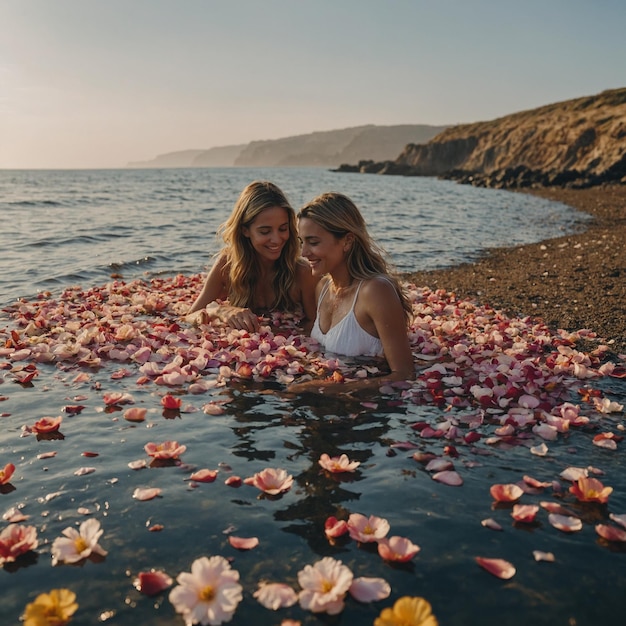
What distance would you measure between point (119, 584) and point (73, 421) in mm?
2686

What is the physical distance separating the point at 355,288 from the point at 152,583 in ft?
14.5

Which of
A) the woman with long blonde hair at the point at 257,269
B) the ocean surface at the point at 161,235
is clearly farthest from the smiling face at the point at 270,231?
the ocean surface at the point at 161,235

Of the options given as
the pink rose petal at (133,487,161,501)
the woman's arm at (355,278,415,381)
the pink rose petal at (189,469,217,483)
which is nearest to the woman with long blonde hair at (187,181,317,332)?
the woman's arm at (355,278,415,381)

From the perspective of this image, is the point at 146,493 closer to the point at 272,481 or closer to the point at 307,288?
the point at 272,481

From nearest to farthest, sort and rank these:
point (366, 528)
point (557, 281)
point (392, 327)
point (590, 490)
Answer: point (366, 528) < point (590, 490) < point (392, 327) < point (557, 281)

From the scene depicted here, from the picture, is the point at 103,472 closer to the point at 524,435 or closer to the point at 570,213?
the point at 524,435

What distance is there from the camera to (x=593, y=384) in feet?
22.0

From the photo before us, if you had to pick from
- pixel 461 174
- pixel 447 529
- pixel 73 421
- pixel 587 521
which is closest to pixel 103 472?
pixel 73 421

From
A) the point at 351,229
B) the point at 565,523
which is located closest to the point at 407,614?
the point at 565,523

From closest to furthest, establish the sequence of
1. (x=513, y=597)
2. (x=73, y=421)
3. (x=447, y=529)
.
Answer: (x=513, y=597) < (x=447, y=529) < (x=73, y=421)

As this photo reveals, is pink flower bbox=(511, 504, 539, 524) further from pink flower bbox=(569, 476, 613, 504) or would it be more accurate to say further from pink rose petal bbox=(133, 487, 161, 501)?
pink rose petal bbox=(133, 487, 161, 501)

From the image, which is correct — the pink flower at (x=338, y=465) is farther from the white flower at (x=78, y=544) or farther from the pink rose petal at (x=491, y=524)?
the white flower at (x=78, y=544)

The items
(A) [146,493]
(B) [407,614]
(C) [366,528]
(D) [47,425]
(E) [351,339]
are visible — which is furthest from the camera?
(E) [351,339]

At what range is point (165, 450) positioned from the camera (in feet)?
15.5
